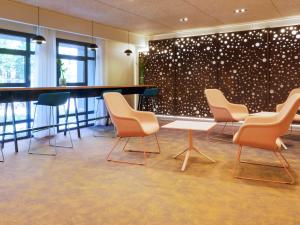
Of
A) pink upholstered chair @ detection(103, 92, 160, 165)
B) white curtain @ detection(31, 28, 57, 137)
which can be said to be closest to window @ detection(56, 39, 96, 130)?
white curtain @ detection(31, 28, 57, 137)

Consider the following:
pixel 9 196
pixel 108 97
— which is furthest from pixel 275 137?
pixel 9 196

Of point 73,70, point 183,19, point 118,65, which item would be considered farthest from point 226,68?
point 73,70

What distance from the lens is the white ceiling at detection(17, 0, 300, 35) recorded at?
531 centimetres

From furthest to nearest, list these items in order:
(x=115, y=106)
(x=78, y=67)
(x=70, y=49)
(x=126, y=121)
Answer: (x=78, y=67) → (x=70, y=49) → (x=115, y=106) → (x=126, y=121)

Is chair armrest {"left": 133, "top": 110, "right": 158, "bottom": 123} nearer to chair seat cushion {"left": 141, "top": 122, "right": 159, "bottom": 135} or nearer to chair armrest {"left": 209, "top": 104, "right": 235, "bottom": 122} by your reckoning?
chair seat cushion {"left": 141, "top": 122, "right": 159, "bottom": 135}

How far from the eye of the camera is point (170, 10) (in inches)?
231

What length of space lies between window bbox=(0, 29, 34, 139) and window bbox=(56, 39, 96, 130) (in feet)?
2.40

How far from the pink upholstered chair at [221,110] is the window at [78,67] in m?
3.28

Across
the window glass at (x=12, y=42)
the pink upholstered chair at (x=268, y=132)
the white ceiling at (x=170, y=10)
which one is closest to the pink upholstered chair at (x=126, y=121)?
the pink upholstered chair at (x=268, y=132)

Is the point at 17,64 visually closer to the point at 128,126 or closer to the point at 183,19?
the point at 128,126

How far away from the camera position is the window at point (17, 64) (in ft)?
17.9

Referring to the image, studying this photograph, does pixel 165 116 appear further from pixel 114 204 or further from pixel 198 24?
pixel 114 204

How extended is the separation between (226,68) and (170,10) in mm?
2415

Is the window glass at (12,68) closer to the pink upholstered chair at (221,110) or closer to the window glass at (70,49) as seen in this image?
the window glass at (70,49)
